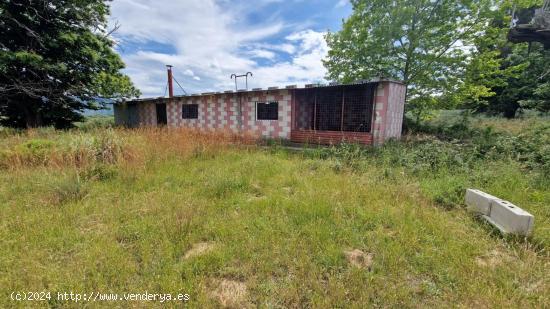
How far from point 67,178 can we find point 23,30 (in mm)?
10470

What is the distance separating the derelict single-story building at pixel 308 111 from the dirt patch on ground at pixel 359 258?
539 centimetres

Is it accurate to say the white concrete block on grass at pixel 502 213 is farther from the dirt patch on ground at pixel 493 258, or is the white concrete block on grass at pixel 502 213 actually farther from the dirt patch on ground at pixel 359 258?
the dirt patch on ground at pixel 359 258

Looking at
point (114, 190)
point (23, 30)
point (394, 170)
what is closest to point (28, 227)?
point (114, 190)

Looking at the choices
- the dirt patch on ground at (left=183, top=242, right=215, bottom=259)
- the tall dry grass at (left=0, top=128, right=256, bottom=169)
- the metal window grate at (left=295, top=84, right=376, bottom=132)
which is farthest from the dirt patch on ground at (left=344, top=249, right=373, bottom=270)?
the metal window grate at (left=295, top=84, right=376, bottom=132)

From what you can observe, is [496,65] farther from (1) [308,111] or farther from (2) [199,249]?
(2) [199,249]

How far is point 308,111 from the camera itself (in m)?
9.31

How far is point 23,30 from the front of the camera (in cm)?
920

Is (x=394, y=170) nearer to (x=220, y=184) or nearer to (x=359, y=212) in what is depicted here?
(x=359, y=212)

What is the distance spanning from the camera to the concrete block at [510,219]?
90.4 inches

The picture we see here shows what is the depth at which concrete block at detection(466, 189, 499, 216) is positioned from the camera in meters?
2.75

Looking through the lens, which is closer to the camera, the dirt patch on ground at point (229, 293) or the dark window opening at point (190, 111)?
the dirt patch on ground at point (229, 293)

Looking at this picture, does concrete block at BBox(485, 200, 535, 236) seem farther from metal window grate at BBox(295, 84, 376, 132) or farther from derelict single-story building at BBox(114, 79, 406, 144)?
metal window grate at BBox(295, 84, 376, 132)

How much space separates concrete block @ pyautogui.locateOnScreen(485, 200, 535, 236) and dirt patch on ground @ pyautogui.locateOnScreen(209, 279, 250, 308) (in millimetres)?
2786

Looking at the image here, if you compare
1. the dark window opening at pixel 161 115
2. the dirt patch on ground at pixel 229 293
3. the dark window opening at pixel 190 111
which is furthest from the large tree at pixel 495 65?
the dark window opening at pixel 161 115
